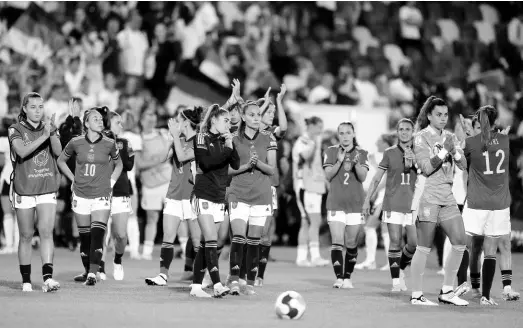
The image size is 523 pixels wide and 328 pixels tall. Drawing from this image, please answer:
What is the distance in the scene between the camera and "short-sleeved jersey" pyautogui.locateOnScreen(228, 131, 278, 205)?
11.3 m

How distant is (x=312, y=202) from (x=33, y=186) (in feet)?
19.4

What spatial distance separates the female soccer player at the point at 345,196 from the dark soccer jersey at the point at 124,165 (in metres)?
2.48

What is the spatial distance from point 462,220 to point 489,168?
2.98 feet

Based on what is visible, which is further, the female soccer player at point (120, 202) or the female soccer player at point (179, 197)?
the female soccer player at point (120, 202)

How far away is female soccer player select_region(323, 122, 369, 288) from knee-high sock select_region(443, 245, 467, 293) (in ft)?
6.52

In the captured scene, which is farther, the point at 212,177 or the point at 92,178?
the point at 92,178

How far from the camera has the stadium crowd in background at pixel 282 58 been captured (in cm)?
1875

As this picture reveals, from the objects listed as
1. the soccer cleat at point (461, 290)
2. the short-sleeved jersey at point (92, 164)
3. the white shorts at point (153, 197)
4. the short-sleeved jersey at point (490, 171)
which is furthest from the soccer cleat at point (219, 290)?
the white shorts at point (153, 197)

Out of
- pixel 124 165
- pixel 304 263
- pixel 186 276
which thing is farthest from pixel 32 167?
pixel 304 263

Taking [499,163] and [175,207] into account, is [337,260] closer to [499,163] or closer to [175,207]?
[175,207]

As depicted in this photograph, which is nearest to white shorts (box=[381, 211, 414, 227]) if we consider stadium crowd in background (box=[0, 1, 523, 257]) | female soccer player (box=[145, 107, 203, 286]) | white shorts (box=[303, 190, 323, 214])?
female soccer player (box=[145, 107, 203, 286])

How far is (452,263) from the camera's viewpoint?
10.5m

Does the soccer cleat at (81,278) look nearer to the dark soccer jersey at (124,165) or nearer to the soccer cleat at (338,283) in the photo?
the dark soccer jersey at (124,165)

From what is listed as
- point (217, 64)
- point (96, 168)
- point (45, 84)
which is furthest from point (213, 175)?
point (217, 64)
